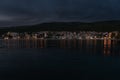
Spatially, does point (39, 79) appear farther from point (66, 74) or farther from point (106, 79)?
point (106, 79)

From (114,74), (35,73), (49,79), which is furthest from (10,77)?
(114,74)

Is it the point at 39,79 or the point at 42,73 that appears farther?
the point at 42,73

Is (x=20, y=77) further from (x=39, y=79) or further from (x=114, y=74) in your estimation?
(x=114, y=74)

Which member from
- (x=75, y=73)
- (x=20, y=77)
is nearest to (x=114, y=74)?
(x=75, y=73)

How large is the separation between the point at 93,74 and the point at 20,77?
13.0 meters

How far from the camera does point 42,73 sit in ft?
121

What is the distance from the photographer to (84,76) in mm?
35031

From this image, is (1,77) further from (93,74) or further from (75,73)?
(93,74)

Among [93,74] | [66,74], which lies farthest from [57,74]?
[93,74]

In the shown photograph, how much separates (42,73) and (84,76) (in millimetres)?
7702

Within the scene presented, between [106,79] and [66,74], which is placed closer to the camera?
[106,79]

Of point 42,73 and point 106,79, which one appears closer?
point 106,79

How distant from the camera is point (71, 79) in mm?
32750

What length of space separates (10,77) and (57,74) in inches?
324
